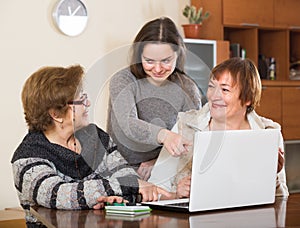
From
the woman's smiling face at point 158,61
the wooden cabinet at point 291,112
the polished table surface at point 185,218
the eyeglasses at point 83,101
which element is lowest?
the wooden cabinet at point 291,112

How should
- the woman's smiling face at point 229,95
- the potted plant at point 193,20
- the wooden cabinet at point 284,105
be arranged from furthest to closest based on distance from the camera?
the wooden cabinet at point 284,105
the potted plant at point 193,20
the woman's smiling face at point 229,95

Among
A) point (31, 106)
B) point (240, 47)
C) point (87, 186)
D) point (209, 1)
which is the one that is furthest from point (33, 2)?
point (87, 186)

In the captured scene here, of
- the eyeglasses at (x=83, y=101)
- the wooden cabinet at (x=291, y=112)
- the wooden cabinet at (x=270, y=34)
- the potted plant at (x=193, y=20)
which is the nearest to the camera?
the eyeglasses at (x=83, y=101)

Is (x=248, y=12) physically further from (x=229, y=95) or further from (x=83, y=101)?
(x=83, y=101)

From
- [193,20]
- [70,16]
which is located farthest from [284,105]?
[70,16]

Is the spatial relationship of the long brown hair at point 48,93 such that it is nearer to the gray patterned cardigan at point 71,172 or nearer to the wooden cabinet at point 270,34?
the gray patterned cardigan at point 71,172

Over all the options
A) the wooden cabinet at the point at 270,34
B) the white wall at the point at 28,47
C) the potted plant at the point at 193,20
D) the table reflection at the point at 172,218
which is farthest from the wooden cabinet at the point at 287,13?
the table reflection at the point at 172,218

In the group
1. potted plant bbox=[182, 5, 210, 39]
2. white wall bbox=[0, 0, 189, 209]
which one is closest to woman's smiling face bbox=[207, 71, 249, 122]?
white wall bbox=[0, 0, 189, 209]

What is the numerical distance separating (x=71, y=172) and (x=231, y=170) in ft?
1.75

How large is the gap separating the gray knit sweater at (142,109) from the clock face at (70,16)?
2487 millimetres

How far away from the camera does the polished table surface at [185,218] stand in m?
1.61

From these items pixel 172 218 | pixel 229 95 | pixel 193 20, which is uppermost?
pixel 193 20

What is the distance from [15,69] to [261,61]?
2.25m

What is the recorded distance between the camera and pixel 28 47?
4.40 meters
